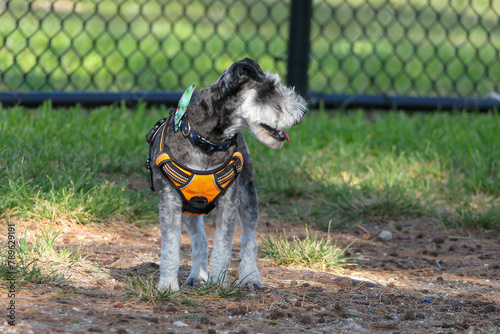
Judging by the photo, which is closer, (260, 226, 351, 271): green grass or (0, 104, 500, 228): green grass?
(260, 226, 351, 271): green grass

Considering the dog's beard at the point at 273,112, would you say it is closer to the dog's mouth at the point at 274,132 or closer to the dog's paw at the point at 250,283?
the dog's mouth at the point at 274,132

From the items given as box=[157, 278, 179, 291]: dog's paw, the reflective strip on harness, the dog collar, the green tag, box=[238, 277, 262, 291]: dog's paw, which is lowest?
box=[238, 277, 262, 291]: dog's paw

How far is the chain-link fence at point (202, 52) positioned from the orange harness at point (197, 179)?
3.77m

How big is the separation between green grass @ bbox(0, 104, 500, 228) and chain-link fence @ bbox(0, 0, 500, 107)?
103cm

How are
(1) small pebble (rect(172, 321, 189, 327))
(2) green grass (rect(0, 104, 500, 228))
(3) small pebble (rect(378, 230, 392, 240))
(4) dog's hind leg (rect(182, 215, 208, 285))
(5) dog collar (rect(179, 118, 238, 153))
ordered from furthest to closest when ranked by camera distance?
(3) small pebble (rect(378, 230, 392, 240)) < (2) green grass (rect(0, 104, 500, 228)) < (4) dog's hind leg (rect(182, 215, 208, 285)) < (5) dog collar (rect(179, 118, 238, 153)) < (1) small pebble (rect(172, 321, 189, 327))

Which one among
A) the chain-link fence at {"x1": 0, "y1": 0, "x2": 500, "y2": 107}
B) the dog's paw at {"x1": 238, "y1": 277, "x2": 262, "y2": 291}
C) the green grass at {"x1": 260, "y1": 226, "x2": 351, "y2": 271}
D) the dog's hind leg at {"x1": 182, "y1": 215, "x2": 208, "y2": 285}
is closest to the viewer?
the dog's paw at {"x1": 238, "y1": 277, "x2": 262, "y2": 291}

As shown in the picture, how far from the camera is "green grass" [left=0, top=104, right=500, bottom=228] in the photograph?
475cm

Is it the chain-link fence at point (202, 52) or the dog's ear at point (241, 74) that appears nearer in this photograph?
the dog's ear at point (241, 74)

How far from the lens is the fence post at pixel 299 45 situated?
7031 mm

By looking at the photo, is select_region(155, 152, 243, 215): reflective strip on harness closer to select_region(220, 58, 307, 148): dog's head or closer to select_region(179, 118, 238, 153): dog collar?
select_region(179, 118, 238, 153): dog collar

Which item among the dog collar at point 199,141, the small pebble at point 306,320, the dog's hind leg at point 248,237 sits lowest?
the small pebble at point 306,320

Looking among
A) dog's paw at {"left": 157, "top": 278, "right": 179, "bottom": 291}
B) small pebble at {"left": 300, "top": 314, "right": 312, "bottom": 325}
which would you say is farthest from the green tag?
small pebble at {"left": 300, "top": 314, "right": 312, "bottom": 325}

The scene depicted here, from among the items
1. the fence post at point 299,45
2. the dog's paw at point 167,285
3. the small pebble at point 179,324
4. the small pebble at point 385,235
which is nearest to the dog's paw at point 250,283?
the dog's paw at point 167,285

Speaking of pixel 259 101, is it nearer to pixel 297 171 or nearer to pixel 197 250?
pixel 197 250
